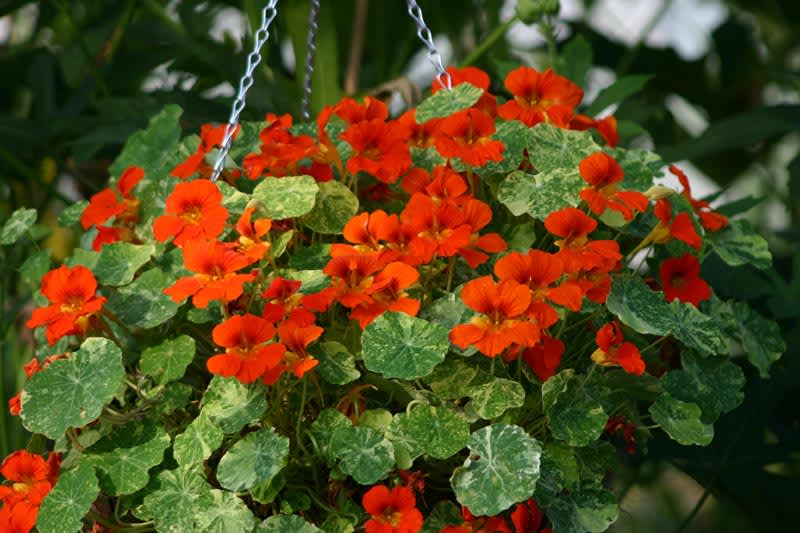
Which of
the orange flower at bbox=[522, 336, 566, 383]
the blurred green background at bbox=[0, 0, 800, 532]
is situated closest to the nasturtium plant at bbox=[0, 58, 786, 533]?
the orange flower at bbox=[522, 336, 566, 383]

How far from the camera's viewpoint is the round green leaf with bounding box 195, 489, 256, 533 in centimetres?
93

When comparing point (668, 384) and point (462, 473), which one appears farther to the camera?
point (668, 384)

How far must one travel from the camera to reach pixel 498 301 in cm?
90

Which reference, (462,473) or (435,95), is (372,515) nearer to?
(462,473)

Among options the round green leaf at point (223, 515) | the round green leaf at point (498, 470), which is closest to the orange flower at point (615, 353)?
the round green leaf at point (498, 470)

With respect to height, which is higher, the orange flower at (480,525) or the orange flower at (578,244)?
the orange flower at (578,244)

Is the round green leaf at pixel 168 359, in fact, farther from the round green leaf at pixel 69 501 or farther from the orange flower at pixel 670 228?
the orange flower at pixel 670 228

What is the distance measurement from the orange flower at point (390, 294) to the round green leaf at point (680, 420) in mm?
246

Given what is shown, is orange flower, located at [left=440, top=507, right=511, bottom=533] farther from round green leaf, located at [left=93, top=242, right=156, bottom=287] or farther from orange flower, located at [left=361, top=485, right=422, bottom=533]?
round green leaf, located at [left=93, top=242, right=156, bottom=287]

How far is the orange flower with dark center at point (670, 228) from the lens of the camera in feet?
3.33

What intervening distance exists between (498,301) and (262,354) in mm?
196

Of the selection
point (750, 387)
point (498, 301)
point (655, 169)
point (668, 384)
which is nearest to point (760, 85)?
point (750, 387)

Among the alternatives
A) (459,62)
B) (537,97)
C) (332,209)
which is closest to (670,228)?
(537,97)

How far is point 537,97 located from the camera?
3.73ft
